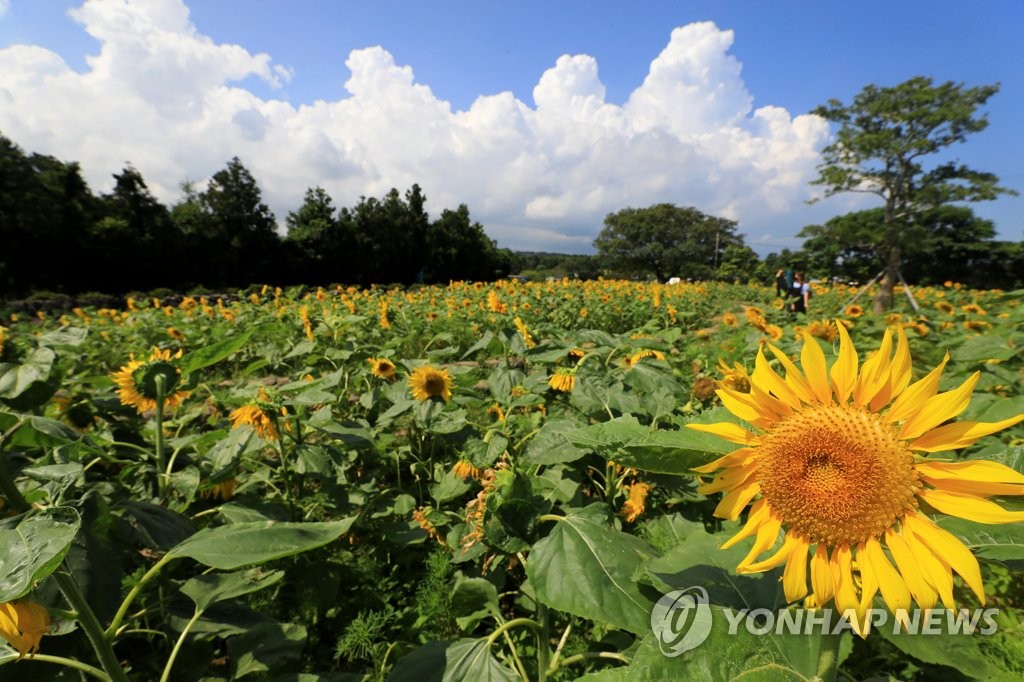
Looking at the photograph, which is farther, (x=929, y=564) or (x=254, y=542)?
(x=254, y=542)

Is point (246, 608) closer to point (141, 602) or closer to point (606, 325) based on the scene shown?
point (141, 602)

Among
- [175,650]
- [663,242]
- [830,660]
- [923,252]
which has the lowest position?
[175,650]

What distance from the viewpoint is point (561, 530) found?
0.98 metres

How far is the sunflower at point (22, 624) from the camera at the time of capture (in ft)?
2.36

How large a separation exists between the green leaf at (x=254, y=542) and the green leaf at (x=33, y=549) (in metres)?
0.19

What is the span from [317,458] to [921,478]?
5.43 feet

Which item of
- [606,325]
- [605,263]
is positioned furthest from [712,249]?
[606,325]

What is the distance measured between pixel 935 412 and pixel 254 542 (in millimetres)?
1093

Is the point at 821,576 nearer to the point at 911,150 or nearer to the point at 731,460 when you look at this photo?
the point at 731,460

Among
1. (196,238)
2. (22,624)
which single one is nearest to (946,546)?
(22,624)

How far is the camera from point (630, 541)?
101cm

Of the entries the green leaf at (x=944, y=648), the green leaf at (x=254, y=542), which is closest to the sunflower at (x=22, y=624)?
the green leaf at (x=254, y=542)

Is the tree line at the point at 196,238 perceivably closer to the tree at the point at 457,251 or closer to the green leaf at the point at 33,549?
the tree at the point at 457,251

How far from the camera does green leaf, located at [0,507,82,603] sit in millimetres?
518
